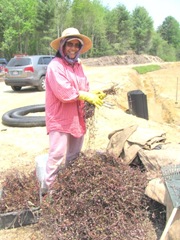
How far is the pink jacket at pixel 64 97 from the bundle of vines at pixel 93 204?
0.43 m

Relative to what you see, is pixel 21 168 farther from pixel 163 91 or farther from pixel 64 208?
pixel 163 91

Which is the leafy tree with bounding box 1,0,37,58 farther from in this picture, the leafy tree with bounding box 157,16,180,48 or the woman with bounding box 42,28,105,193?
the leafy tree with bounding box 157,16,180,48

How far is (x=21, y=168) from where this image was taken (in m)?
4.79

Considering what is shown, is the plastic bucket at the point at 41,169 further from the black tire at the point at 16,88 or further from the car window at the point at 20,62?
the black tire at the point at 16,88

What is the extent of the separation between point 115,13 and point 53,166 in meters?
65.3

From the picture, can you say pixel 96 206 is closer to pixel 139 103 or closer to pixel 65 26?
pixel 139 103

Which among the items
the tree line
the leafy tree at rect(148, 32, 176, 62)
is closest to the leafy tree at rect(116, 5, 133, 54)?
the tree line

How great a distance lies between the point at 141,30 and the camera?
69.0 meters

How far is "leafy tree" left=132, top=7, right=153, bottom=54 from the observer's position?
6822 cm

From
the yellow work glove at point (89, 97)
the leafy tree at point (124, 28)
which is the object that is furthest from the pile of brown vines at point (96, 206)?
the leafy tree at point (124, 28)

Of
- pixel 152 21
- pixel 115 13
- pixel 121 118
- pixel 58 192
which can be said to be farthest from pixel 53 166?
pixel 152 21

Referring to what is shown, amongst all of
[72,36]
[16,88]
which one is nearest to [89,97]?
[72,36]

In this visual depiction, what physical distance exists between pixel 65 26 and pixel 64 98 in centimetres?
5345

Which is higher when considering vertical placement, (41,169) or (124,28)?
(124,28)
